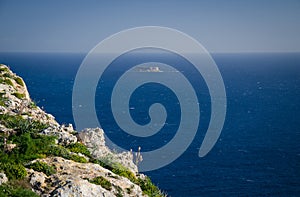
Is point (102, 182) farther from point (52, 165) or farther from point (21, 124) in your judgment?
point (21, 124)

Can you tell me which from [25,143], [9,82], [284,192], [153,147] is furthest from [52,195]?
[153,147]

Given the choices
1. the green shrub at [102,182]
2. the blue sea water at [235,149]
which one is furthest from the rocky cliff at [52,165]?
the blue sea water at [235,149]

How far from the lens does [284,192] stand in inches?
3179

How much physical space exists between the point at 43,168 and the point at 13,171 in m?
1.35

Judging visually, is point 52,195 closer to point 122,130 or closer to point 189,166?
point 189,166

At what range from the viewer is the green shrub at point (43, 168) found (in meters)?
16.2

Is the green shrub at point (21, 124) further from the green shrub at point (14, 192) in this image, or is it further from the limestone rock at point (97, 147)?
the green shrub at point (14, 192)

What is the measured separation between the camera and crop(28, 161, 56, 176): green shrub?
16.2 meters

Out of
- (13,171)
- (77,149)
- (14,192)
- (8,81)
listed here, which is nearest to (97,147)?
(77,149)

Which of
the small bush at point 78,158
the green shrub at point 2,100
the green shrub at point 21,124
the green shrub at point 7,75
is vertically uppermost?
the green shrub at point 7,75

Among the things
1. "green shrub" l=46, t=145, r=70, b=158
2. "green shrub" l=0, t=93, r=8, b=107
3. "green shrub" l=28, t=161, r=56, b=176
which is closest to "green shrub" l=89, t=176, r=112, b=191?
"green shrub" l=28, t=161, r=56, b=176

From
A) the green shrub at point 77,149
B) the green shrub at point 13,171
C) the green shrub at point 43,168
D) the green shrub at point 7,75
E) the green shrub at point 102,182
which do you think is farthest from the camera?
the green shrub at point 7,75

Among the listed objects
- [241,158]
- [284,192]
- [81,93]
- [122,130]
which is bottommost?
[284,192]

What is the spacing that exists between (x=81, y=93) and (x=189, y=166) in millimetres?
89893
